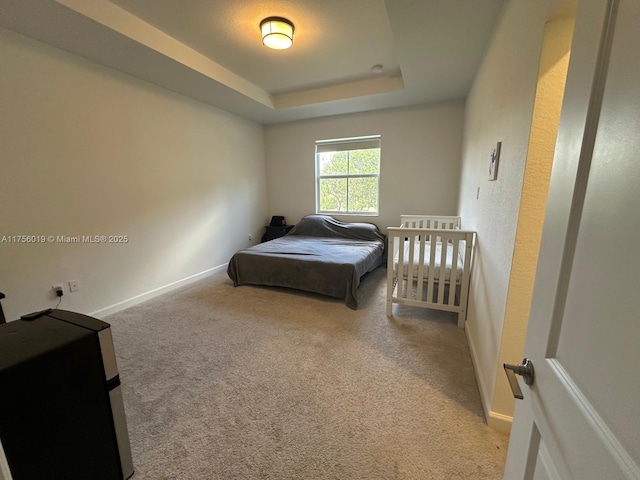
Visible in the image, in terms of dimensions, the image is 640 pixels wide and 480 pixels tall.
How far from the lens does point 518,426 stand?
0.74m

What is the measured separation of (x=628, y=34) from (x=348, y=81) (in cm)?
359

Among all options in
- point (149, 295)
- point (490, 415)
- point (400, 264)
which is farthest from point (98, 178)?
point (490, 415)

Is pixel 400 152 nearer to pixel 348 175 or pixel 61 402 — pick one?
pixel 348 175

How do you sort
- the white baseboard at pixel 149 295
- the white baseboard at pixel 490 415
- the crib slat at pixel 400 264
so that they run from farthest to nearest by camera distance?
the white baseboard at pixel 149 295 → the crib slat at pixel 400 264 → the white baseboard at pixel 490 415

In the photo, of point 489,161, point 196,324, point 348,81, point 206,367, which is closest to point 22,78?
point 196,324

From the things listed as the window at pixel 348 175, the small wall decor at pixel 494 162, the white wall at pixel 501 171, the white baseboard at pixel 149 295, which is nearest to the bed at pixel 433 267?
the white wall at pixel 501 171

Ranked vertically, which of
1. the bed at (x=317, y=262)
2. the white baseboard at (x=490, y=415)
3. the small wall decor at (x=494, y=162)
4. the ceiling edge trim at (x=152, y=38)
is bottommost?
A: the white baseboard at (x=490, y=415)

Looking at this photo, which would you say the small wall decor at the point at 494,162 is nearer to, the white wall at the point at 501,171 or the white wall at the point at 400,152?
the white wall at the point at 501,171

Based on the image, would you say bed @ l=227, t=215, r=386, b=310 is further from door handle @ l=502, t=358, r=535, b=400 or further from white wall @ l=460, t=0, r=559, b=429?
door handle @ l=502, t=358, r=535, b=400

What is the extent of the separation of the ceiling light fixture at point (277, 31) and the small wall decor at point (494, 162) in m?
1.91

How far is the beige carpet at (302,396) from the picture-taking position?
4.14ft

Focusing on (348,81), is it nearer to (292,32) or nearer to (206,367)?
(292,32)

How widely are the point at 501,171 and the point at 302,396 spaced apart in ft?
5.91

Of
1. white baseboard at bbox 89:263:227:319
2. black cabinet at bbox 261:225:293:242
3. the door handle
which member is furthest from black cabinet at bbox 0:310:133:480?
black cabinet at bbox 261:225:293:242
